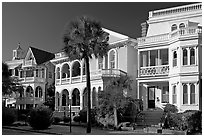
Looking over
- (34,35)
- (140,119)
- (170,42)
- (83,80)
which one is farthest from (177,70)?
(34,35)

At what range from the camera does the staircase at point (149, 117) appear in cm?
2925

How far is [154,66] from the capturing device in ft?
101

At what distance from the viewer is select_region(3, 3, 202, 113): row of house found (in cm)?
2803

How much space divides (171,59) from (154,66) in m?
1.78

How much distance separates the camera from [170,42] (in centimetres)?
2983

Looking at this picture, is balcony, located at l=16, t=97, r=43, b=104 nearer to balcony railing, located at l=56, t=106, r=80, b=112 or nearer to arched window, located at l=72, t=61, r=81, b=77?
balcony railing, located at l=56, t=106, r=80, b=112

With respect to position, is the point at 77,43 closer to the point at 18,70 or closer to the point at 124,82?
the point at 124,82

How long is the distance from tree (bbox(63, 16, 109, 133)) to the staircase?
6.90m

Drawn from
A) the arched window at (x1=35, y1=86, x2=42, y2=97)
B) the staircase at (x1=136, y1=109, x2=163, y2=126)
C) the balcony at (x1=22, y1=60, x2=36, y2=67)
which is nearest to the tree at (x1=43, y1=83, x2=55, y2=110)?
the arched window at (x1=35, y1=86, x2=42, y2=97)

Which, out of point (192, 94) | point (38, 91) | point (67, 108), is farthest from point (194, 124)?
point (38, 91)

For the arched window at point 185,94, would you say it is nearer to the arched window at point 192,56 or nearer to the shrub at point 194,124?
the arched window at point 192,56

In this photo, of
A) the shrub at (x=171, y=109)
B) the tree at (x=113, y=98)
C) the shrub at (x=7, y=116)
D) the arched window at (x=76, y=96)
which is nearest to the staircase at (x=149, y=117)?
the shrub at (x=171, y=109)

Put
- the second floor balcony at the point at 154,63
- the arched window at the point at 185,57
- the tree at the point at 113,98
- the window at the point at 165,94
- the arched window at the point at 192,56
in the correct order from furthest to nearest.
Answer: the window at the point at 165,94, the second floor balcony at the point at 154,63, the arched window at the point at 185,57, the tree at the point at 113,98, the arched window at the point at 192,56

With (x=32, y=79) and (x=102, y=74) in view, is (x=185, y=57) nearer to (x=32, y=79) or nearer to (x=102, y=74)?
(x=102, y=74)
